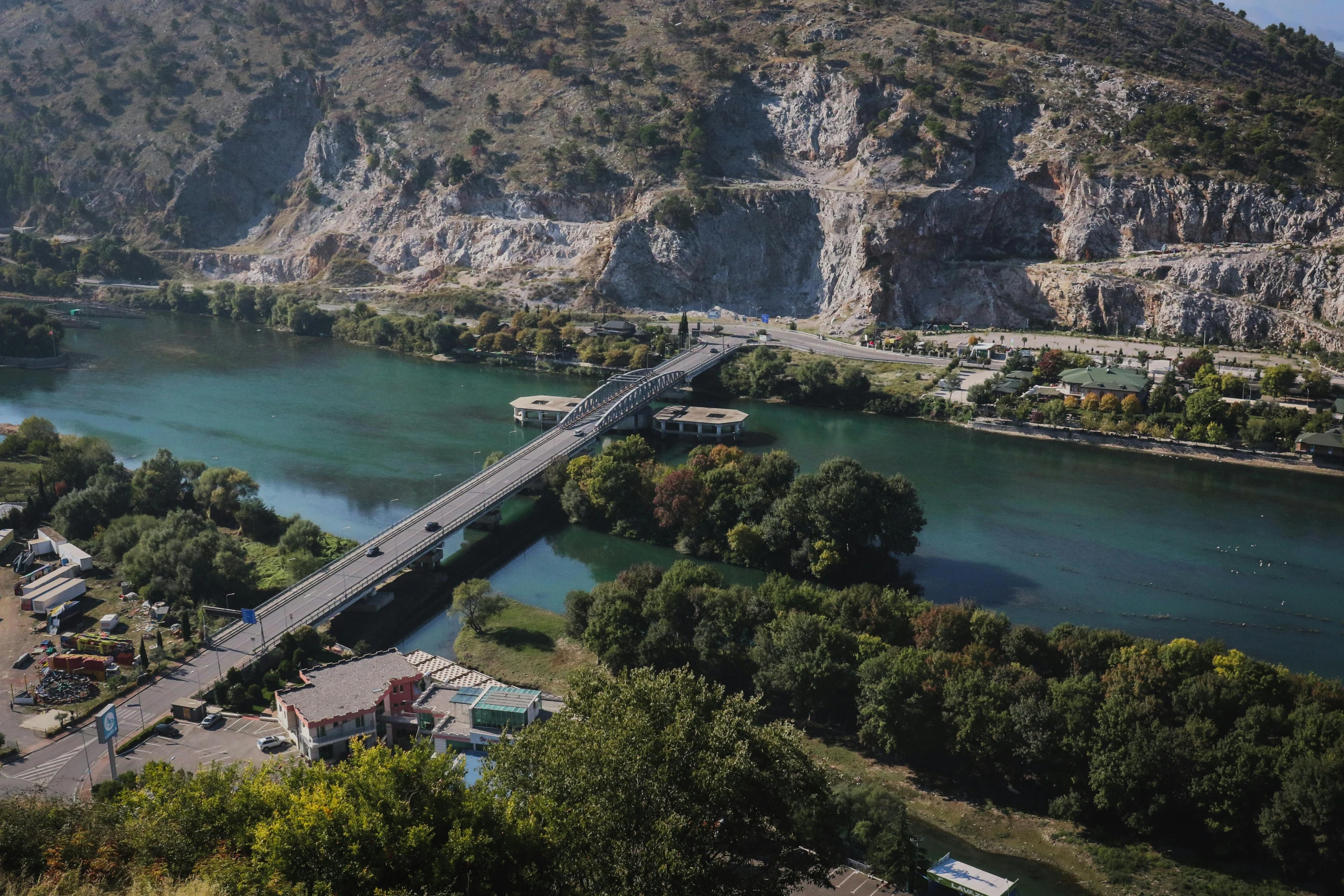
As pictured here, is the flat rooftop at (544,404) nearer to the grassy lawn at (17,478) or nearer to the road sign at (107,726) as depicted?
the grassy lawn at (17,478)

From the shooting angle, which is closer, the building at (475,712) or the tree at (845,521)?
the building at (475,712)

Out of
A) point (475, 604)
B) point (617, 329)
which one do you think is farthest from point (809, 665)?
point (617, 329)

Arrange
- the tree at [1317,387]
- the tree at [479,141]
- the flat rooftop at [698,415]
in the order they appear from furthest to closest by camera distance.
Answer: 1. the tree at [479,141]
2. the flat rooftop at [698,415]
3. the tree at [1317,387]

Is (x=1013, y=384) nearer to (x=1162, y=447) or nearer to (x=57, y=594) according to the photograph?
(x=1162, y=447)

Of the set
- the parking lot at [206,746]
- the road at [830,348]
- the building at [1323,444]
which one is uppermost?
the road at [830,348]

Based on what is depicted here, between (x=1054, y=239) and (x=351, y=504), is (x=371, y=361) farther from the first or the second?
(x=1054, y=239)

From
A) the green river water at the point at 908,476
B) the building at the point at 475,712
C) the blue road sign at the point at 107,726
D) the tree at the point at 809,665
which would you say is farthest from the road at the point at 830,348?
the blue road sign at the point at 107,726

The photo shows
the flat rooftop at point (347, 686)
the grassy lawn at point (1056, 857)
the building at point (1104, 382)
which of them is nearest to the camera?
the grassy lawn at point (1056, 857)
